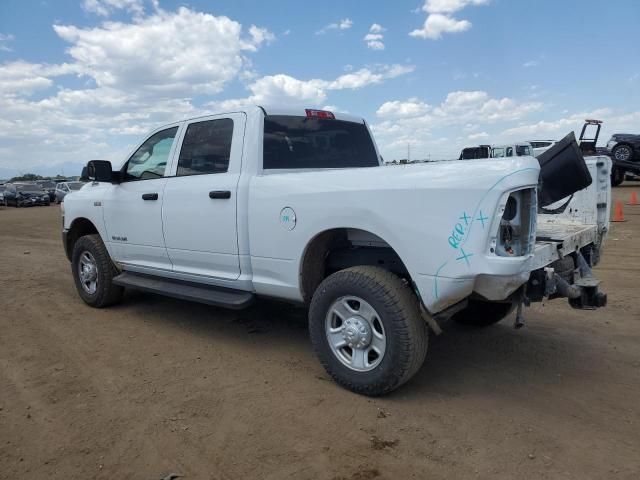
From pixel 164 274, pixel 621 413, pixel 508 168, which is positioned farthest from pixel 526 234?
pixel 164 274

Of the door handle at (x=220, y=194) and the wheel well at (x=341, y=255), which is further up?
the door handle at (x=220, y=194)

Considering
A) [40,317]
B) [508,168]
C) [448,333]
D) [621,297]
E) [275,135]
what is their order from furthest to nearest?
[621,297] → [40,317] → [448,333] → [275,135] → [508,168]

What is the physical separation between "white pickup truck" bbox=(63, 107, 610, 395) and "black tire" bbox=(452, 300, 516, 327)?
15 mm

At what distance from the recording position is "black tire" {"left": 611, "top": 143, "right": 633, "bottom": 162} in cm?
1862

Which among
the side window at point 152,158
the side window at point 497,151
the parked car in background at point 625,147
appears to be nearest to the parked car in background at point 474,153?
the side window at point 497,151

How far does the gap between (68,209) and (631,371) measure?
6.12 meters

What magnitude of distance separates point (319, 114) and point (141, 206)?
2.00 metres

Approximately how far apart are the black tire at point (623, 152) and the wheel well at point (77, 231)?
18.6 meters

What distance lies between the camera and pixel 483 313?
486 centimetres

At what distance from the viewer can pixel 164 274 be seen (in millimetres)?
5109

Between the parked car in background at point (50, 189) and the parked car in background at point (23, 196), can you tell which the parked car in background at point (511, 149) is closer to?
the parked car in background at point (23, 196)

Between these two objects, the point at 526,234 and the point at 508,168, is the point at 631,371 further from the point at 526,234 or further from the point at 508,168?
the point at 508,168

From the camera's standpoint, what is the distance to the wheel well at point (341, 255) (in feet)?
12.3

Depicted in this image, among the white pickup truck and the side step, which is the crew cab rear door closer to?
the white pickup truck
